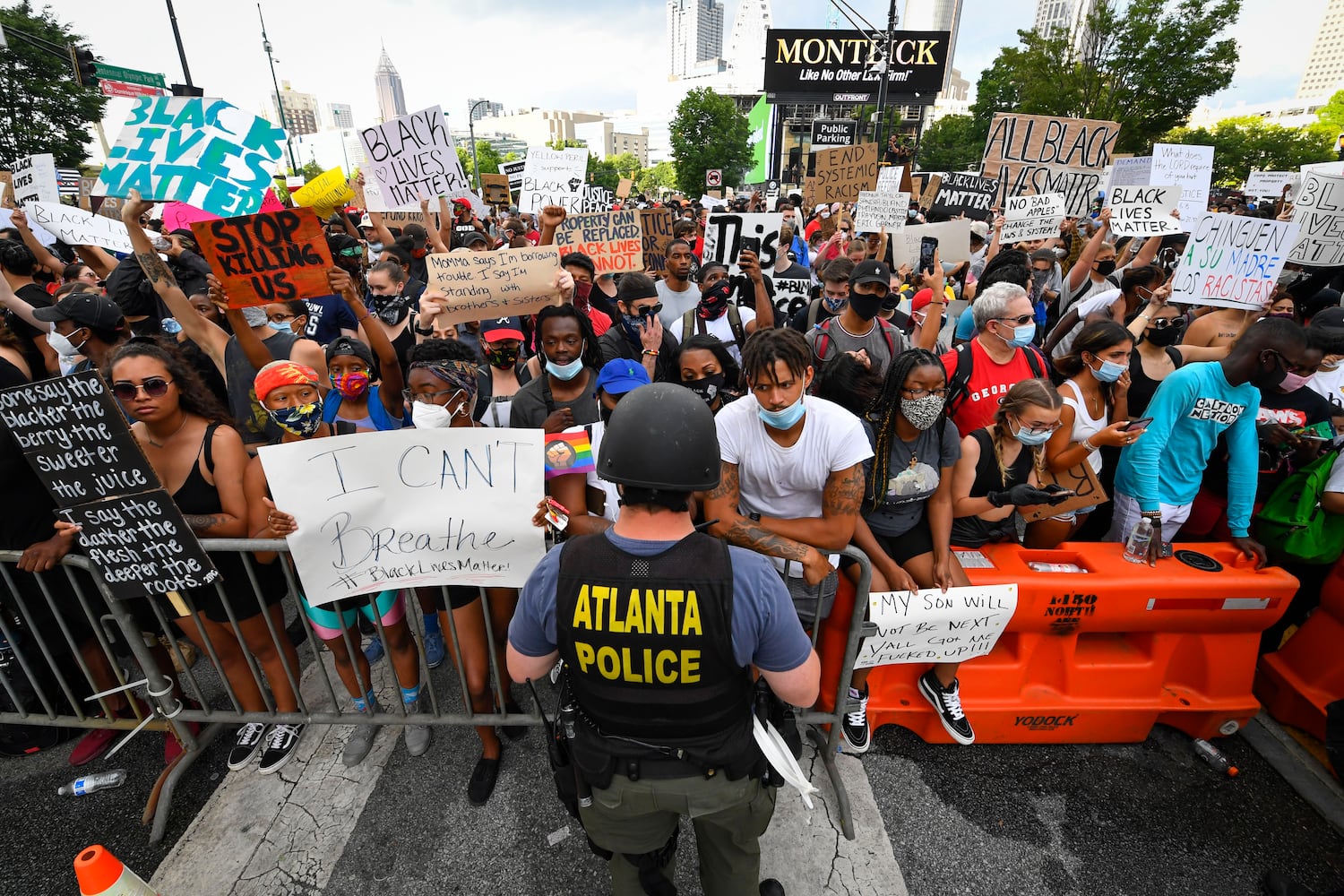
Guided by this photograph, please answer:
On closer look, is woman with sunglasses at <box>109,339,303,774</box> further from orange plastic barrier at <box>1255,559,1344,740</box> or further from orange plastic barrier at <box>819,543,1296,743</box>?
orange plastic barrier at <box>1255,559,1344,740</box>

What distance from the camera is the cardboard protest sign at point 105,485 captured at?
245 centimetres

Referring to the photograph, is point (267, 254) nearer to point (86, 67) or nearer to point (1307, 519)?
point (1307, 519)

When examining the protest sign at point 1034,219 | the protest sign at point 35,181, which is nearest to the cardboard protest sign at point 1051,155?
the protest sign at point 1034,219

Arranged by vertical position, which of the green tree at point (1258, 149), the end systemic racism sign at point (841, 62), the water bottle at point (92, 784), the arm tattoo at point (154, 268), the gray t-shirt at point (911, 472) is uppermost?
the end systemic racism sign at point (841, 62)

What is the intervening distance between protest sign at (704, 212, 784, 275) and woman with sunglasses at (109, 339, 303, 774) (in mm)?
4440

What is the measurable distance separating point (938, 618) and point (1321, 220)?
6.37 m

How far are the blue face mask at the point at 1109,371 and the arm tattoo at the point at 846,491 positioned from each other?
2.08 m

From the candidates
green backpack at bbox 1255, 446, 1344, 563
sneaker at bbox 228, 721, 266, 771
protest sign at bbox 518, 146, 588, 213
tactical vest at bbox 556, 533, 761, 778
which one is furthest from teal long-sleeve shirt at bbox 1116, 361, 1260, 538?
protest sign at bbox 518, 146, 588, 213

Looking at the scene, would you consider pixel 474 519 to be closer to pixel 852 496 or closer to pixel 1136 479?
pixel 852 496

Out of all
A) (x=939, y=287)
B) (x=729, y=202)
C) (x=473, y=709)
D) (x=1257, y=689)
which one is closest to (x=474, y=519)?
(x=473, y=709)

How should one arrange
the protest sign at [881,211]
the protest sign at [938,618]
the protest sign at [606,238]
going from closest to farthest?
the protest sign at [938,618]
the protest sign at [606,238]
the protest sign at [881,211]

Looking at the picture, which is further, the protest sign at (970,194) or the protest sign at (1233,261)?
the protest sign at (970,194)

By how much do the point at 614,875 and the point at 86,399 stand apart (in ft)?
9.02

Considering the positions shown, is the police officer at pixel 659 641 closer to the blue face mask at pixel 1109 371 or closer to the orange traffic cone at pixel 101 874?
the orange traffic cone at pixel 101 874
